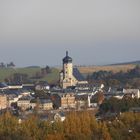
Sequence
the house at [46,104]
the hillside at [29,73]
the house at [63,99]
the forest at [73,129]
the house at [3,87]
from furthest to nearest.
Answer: the hillside at [29,73], the house at [3,87], the house at [63,99], the house at [46,104], the forest at [73,129]

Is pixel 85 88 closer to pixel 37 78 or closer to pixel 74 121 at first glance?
pixel 37 78

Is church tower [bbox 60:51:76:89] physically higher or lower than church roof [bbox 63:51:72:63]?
lower

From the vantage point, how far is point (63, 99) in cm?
4978

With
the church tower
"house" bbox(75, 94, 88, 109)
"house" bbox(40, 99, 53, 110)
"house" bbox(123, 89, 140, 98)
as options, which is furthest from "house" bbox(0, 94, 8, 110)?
the church tower

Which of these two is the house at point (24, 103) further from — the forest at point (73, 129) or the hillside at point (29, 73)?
the hillside at point (29, 73)

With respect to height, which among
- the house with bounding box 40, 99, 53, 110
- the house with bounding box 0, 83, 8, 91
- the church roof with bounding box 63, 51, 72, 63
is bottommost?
the house with bounding box 40, 99, 53, 110

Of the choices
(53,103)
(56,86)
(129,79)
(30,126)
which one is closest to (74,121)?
(30,126)

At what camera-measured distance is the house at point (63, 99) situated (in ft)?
159

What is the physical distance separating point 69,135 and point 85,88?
3019 cm

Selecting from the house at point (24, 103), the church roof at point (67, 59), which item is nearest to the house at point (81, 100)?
the house at point (24, 103)

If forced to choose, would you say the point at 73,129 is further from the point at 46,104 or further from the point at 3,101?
the point at 3,101

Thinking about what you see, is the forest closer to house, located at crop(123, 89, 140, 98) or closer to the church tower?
house, located at crop(123, 89, 140, 98)

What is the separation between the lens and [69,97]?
50.0m

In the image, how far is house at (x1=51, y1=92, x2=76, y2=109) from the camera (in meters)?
48.4
